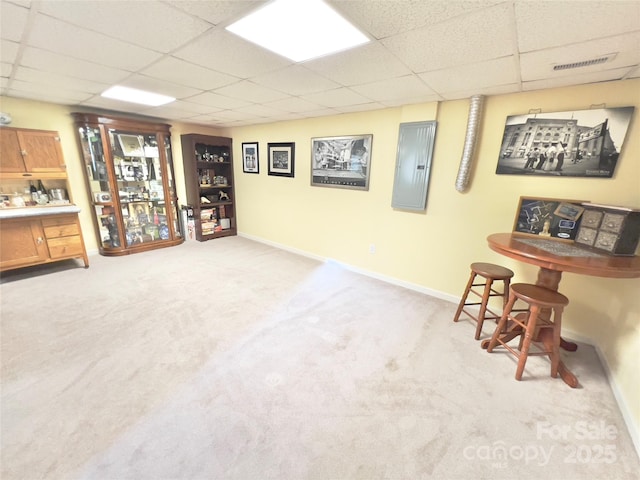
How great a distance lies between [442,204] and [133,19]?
9.85 feet

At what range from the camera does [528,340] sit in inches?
73.5

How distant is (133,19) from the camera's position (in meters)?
1.39

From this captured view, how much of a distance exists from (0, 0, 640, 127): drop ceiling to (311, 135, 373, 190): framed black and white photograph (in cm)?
70

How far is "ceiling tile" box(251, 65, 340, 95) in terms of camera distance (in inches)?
82.0

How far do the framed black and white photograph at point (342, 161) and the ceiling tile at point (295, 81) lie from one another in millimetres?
1111

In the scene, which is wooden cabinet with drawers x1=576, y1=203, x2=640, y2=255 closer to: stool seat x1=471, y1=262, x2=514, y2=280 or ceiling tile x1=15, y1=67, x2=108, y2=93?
stool seat x1=471, y1=262, x2=514, y2=280

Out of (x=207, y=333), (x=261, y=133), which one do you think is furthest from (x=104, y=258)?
(x=261, y=133)

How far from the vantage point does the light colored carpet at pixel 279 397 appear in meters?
1.34

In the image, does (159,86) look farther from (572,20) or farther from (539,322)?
(539,322)

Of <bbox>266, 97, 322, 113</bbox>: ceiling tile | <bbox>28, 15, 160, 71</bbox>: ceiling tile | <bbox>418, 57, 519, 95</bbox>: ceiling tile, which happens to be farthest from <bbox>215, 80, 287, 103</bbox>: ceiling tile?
<bbox>418, 57, 519, 95</bbox>: ceiling tile

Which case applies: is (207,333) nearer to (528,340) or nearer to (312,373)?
(312,373)

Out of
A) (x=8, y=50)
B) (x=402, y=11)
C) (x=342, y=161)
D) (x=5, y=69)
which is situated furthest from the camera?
(x=342, y=161)

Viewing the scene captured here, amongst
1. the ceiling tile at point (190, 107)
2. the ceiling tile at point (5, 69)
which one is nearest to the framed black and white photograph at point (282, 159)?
the ceiling tile at point (190, 107)

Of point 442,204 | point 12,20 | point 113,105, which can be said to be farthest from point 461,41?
point 113,105
